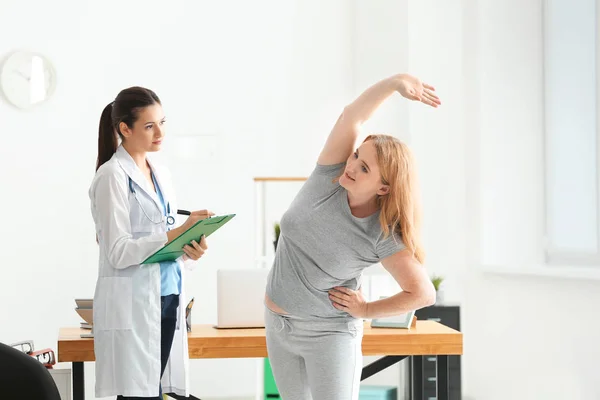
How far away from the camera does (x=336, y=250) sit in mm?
2107

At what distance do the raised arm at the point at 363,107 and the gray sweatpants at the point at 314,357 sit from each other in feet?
1.41

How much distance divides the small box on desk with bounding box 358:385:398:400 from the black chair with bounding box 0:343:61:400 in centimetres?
299

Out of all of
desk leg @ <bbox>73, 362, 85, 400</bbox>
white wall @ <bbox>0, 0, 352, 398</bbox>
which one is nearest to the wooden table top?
desk leg @ <bbox>73, 362, 85, 400</bbox>

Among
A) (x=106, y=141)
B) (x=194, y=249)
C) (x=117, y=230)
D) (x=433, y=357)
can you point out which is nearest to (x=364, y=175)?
(x=194, y=249)

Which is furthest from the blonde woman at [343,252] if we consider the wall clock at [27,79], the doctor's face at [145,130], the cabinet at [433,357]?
Answer: the wall clock at [27,79]

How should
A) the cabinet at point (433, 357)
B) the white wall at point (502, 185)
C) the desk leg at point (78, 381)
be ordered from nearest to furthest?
1. the desk leg at point (78, 381)
2. the cabinet at point (433, 357)
3. the white wall at point (502, 185)

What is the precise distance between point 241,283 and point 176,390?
61cm

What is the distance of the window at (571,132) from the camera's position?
4.03 meters

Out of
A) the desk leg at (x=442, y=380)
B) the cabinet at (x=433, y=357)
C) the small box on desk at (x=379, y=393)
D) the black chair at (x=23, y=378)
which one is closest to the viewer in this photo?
the black chair at (x=23, y=378)

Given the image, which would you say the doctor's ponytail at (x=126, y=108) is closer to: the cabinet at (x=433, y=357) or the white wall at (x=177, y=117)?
the cabinet at (x=433, y=357)

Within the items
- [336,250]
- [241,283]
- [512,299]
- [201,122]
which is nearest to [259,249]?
[201,122]

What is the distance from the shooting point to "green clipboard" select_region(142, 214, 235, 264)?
2.29 metres

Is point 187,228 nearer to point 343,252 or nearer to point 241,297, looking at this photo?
point 343,252

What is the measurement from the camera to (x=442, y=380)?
3.05 m
